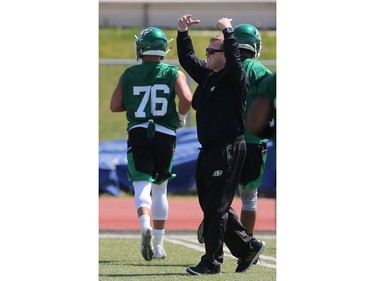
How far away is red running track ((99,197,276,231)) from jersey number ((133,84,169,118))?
11.3 ft

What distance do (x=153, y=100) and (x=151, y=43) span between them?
1.49 feet

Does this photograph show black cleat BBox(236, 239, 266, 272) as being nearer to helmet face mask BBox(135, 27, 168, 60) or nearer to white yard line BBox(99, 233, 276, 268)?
white yard line BBox(99, 233, 276, 268)

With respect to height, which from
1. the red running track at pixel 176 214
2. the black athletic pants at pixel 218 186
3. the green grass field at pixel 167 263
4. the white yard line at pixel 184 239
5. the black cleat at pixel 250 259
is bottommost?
the red running track at pixel 176 214

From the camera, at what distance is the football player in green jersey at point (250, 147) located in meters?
7.33

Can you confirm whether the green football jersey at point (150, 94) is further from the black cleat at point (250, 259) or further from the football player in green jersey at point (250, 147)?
the black cleat at point (250, 259)

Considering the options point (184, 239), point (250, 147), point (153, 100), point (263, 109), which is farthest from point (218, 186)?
point (184, 239)

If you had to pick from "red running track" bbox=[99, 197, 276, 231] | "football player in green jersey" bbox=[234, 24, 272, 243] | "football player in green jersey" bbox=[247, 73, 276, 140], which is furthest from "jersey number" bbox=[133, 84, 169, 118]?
"red running track" bbox=[99, 197, 276, 231]

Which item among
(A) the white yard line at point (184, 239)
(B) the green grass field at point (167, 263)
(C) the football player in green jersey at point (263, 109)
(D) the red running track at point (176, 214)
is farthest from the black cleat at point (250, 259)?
(D) the red running track at point (176, 214)

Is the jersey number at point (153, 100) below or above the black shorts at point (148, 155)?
above

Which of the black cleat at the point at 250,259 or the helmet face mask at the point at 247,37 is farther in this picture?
the helmet face mask at the point at 247,37
